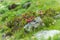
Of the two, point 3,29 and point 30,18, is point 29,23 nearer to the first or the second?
point 30,18

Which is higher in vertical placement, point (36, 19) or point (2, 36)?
point (36, 19)

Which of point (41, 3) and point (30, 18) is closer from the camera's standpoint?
point (30, 18)

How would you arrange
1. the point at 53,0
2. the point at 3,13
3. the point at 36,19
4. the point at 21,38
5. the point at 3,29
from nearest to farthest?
1. the point at 21,38
2. the point at 36,19
3. the point at 3,29
4. the point at 53,0
5. the point at 3,13

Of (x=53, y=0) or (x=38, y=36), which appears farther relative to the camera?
(x=53, y=0)

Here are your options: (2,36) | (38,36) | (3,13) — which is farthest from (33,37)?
(3,13)

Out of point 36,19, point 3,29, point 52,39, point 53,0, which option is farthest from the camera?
point 53,0

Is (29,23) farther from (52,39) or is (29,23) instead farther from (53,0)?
(53,0)

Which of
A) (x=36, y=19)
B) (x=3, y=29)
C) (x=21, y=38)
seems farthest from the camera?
(x=3, y=29)

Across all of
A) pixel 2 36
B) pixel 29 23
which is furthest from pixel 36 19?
pixel 2 36

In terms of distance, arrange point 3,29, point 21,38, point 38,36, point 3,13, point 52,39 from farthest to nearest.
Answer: point 3,13
point 3,29
point 21,38
point 38,36
point 52,39
